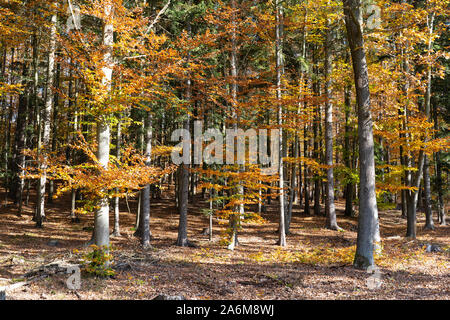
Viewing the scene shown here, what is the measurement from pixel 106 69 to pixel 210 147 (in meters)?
7.20

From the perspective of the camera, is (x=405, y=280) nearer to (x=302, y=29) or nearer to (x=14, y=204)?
(x=302, y=29)

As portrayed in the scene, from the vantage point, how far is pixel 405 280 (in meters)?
7.61

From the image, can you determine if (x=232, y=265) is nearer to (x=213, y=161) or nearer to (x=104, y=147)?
(x=213, y=161)

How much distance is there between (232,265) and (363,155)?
18.3 ft

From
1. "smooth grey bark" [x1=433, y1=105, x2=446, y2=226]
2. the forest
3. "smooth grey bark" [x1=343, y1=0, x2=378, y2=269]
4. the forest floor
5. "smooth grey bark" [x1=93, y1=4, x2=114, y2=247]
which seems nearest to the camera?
the forest floor

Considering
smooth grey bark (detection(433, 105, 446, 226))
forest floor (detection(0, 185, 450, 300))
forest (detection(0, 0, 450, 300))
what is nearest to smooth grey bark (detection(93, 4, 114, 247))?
forest (detection(0, 0, 450, 300))

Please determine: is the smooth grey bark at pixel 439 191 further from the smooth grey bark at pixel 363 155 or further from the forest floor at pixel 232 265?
the smooth grey bark at pixel 363 155

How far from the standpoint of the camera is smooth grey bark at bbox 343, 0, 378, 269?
8.67 metres

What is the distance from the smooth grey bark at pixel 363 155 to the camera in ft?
28.5

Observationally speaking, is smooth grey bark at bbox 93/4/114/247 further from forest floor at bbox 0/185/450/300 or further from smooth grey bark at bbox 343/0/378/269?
smooth grey bark at bbox 343/0/378/269

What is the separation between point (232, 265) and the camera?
33.2 ft

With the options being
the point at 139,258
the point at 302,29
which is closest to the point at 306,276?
the point at 139,258

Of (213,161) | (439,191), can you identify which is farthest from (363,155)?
(439,191)

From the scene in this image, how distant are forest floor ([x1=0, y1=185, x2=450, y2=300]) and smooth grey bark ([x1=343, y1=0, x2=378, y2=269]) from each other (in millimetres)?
762
